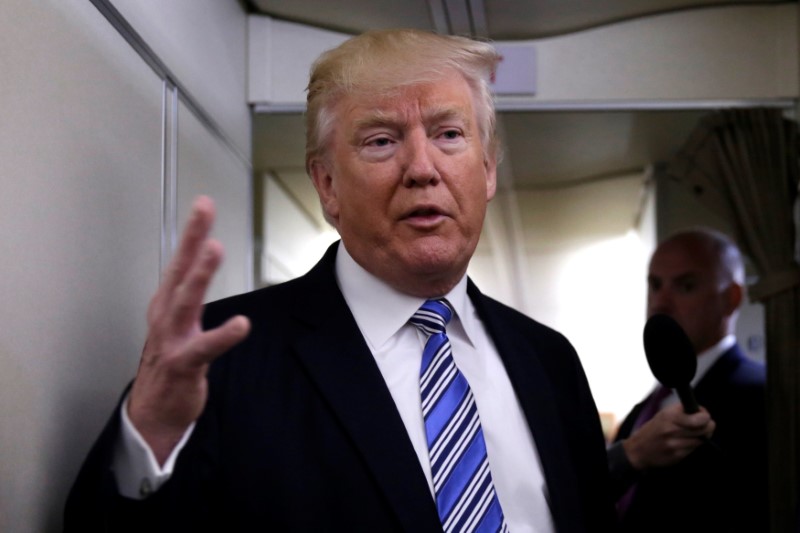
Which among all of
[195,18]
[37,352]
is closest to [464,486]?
[37,352]

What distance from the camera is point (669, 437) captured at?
2.35 meters

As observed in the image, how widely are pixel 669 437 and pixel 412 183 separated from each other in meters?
0.98

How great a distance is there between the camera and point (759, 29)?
287cm

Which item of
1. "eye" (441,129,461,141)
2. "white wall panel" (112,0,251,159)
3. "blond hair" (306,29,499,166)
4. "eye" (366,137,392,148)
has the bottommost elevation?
"eye" (366,137,392,148)

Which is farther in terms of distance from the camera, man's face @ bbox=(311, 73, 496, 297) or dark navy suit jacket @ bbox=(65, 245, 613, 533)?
man's face @ bbox=(311, 73, 496, 297)

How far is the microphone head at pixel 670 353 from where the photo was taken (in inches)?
81.5

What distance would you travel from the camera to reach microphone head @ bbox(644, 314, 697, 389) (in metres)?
2.07

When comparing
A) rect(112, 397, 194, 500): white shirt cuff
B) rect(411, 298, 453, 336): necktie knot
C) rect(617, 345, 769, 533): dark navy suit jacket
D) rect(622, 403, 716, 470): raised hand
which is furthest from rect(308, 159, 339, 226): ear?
rect(617, 345, 769, 533): dark navy suit jacket

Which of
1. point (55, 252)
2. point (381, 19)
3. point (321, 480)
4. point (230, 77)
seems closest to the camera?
point (55, 252)

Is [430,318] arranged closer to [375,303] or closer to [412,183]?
[375,303]

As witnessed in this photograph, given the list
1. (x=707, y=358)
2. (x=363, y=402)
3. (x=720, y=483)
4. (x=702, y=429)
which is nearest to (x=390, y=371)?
(x=363, y=402)

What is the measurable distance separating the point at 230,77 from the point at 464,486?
138 centimetres

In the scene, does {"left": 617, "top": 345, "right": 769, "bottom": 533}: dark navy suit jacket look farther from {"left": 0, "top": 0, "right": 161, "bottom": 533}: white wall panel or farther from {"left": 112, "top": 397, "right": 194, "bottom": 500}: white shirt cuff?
{"left": 112, "top": 397, "right": 194, "bottom": 500}: white shirt cuff

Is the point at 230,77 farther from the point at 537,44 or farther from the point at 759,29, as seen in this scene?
the point at 759,29
